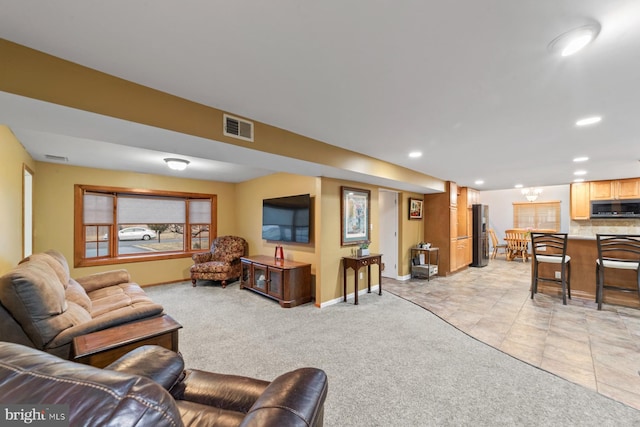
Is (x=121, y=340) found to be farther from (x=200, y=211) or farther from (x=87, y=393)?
(x=200, y=211)

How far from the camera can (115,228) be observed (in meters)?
4.82

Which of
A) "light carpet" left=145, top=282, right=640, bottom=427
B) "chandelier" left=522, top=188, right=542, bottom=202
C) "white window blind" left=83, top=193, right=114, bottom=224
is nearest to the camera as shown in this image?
"light carpet" left=145, top=282, right=640, bottom=427

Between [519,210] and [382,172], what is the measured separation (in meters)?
8.19

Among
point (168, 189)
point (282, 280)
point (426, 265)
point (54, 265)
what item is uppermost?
point (168, 189)

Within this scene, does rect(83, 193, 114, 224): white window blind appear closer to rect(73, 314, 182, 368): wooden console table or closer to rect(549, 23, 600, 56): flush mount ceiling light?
rect(73, 314, 182, 368): wooden console table

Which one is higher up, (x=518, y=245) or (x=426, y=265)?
(x=518, y=245)

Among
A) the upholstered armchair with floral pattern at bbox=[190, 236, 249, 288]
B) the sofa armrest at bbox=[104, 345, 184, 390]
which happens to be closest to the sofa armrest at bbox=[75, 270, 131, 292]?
the upholstered armchair with floral pattern at bbox=[190, 236, 249, 288]

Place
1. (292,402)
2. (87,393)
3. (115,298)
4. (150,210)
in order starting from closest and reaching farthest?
(87,393) → (292,402) → (115,298) → (150,210)

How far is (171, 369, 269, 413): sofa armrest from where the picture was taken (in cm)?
123

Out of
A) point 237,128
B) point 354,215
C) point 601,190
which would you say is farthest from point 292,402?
point 601,190

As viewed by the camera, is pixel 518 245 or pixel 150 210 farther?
pixel 518 245

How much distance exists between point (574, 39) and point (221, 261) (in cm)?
559

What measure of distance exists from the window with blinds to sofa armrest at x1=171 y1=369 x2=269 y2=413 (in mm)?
10920

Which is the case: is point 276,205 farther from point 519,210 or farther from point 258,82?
point 519,210
